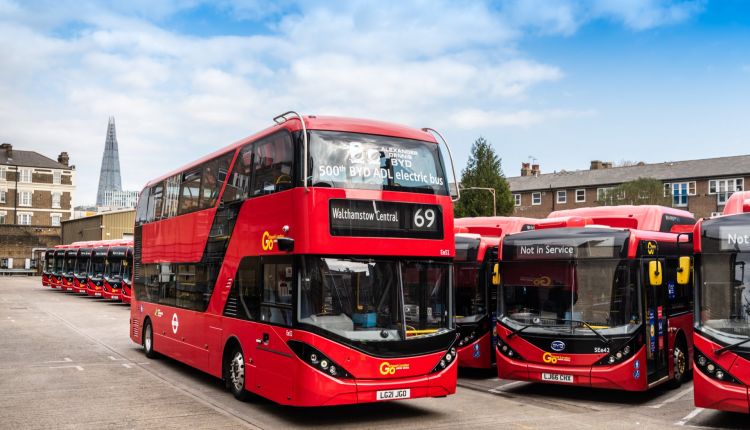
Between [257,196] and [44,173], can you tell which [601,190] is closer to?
[257,196]

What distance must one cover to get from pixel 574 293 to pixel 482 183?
49.1 m

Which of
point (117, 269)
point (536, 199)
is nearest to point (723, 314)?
point (117, 269)

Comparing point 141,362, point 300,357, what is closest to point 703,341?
point 300,357

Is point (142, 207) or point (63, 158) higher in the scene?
point (63, 158)

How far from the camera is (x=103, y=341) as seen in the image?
20.7 m

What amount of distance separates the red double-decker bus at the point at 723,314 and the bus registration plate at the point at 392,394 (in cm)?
387

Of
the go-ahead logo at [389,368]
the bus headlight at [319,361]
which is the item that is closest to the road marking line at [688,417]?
the go-ahead logo at [389,368]

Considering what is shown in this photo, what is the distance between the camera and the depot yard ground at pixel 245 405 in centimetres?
1023

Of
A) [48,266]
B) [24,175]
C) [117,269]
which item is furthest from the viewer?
[24,175]

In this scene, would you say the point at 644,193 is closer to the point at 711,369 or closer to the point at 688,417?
the point at 688,417

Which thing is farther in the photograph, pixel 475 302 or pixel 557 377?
pixel 475 302

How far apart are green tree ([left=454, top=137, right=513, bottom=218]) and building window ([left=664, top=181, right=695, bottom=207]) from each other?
48.4 ft

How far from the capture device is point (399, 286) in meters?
10.2

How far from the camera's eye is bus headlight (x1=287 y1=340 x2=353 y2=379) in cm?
955
